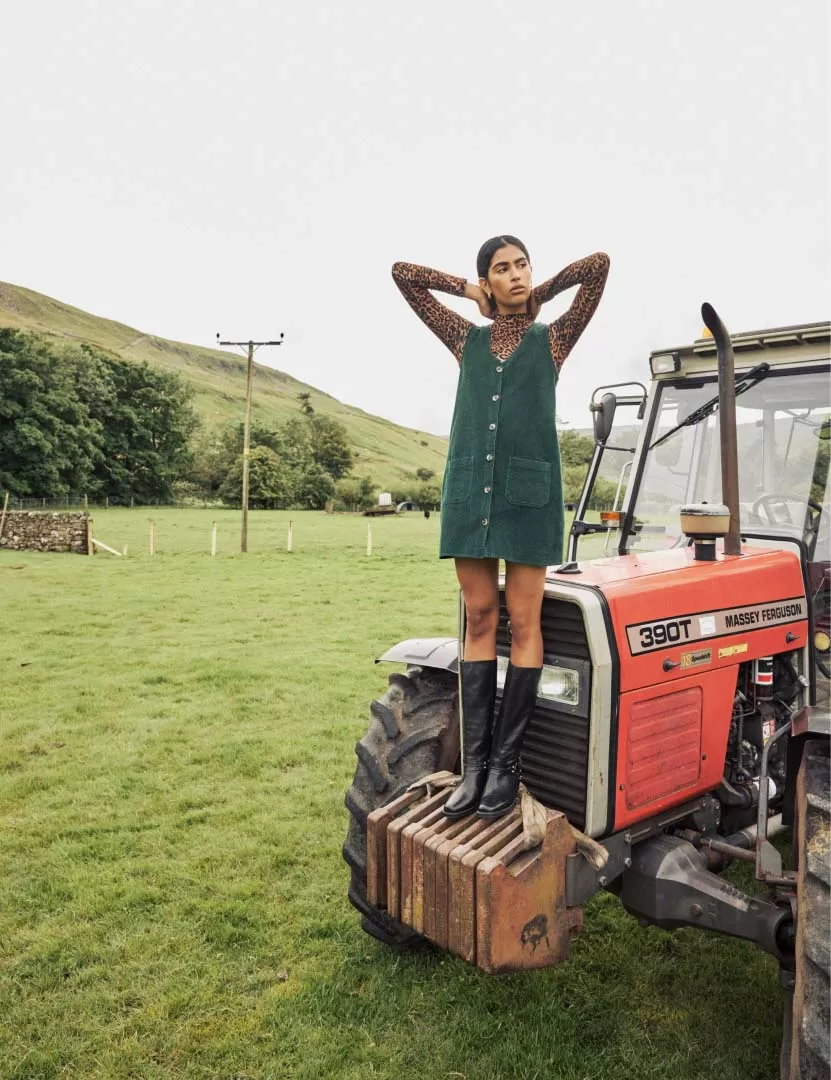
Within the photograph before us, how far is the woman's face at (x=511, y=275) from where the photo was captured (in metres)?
2.84

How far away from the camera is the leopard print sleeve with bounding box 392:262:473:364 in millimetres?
2984

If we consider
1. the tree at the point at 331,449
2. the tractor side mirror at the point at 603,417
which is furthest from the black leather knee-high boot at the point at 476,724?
the tree at the point at 331,449

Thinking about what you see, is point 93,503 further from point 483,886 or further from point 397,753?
point 483,886

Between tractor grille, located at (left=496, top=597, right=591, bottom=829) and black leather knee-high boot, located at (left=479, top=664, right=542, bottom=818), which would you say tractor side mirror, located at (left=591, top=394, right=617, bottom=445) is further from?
black leather knee-high boot, located at (left=479, top=664, right=542, bottom=818)

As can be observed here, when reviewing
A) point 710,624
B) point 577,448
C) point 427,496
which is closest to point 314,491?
point 427,496

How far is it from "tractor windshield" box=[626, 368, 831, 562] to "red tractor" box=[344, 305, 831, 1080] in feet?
0.04

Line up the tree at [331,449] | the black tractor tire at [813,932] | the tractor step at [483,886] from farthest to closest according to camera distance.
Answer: the tree at [331,449]
the tractor step at [483,886]
the black tractor tire at [813,932]

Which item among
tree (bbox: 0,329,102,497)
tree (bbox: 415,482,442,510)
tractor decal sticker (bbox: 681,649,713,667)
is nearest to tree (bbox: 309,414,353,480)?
tree (bbox: 415,482,442,510)

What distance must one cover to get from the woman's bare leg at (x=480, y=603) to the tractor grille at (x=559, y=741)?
186 millimetres

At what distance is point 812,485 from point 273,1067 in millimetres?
3274

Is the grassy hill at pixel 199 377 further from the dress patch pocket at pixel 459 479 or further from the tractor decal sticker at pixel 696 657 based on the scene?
the dress patch pocket at pixel 459 479

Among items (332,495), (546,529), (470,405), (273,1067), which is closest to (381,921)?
(273,1067)

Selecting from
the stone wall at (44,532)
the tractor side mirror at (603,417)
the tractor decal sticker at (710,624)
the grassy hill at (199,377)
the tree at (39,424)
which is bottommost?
the stone wall at (44,532)

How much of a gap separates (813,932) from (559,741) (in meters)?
0.92
